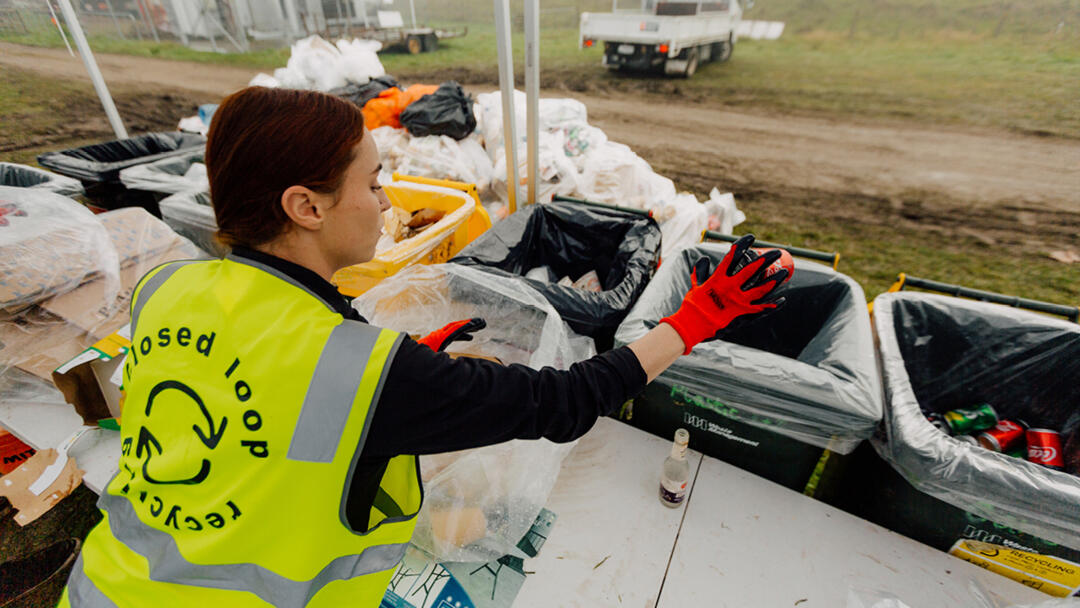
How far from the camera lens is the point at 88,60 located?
8.82ft

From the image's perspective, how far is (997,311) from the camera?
1.39m

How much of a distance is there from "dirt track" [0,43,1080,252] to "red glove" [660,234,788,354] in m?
3.79

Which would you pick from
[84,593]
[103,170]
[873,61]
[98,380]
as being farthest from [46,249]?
[873,61]

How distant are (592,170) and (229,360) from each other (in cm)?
226

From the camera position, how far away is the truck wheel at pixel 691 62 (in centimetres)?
815

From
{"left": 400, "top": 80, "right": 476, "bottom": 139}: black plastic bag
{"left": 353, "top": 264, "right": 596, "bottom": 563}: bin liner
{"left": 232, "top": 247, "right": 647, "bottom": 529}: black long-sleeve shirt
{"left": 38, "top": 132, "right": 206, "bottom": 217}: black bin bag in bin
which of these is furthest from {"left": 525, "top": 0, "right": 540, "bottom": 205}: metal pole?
{"left": 38, "top": 132, "right": 206, "bottom": 217}: black bin bag in bin

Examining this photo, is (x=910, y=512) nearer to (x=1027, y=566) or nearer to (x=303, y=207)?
(x=1027, y=566)

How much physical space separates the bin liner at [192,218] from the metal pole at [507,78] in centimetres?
133

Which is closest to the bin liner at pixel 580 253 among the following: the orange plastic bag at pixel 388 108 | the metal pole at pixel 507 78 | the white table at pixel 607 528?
the metal pole at pixel 507 78

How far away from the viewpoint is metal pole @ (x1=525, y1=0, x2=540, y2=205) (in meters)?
1.62

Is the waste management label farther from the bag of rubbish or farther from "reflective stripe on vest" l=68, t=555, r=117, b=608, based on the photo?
the bag of rubbish

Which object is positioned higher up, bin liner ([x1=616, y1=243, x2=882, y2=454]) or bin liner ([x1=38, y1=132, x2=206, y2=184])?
bin liner ([x1=38, y1=132, x2=206, y2=184])

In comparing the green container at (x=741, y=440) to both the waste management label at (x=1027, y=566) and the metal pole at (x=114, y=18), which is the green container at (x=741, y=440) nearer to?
the waste management label at (x=1027, y=566)

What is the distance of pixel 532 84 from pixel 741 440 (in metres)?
1.49
